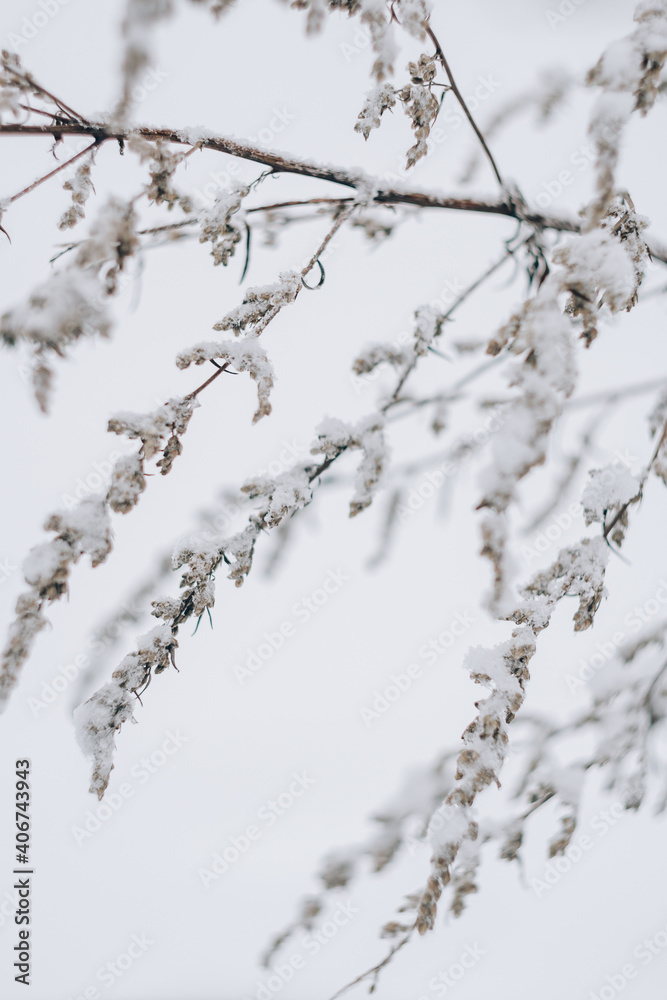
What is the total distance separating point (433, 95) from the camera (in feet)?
3.22

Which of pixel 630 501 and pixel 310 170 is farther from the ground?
pixel 310 170

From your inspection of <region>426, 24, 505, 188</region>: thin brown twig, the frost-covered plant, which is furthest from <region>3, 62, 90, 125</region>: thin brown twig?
<region>426, 24, 505, 188</region>: thin brown twig

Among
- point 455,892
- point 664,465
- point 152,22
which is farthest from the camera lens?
point 455,892

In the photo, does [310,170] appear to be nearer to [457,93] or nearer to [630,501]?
[457,93]

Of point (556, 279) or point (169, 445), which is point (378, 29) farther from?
point (169, 445)

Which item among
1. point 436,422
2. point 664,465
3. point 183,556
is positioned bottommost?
point 664,465

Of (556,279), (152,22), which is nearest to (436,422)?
(556,279)

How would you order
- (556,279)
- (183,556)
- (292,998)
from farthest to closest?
1. (292,998)
2. (183,556)
3. (556,279)

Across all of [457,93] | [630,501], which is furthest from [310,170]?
[630,501]

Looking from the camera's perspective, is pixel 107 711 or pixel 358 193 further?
pixel 358 193

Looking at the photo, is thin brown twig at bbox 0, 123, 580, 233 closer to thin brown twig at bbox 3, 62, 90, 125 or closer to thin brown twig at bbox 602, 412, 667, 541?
thin brown twig at bbox 3, 62, 90, 125

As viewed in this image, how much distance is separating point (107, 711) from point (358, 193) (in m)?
1.06

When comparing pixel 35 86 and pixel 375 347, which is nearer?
pixel 35 86

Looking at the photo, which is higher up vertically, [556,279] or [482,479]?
[556,279]
